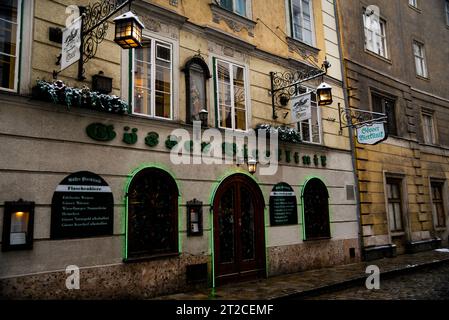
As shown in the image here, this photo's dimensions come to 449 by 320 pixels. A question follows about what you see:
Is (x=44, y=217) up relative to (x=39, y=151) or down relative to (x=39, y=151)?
down

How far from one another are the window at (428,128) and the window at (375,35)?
4.06m

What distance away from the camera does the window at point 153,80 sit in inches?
341

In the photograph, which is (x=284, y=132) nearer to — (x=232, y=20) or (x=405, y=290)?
(x=232, y=20)

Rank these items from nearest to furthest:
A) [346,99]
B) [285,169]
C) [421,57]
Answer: [285,169] < [346,99] < [421,57]

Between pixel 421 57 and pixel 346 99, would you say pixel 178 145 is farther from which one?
pixel 421 57

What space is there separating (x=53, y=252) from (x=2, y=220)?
1.02 metres

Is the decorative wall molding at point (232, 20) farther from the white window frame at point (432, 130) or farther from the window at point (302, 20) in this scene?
the white window frame at point (432, 130)

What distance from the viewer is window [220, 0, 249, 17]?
36.0 ft

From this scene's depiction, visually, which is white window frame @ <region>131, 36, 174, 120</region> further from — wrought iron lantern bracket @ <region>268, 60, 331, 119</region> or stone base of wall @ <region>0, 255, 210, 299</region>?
wrought iron lantern bracket @ <region>268, 60, 331, 119</region>

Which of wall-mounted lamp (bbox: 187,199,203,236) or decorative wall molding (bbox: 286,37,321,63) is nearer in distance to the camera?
wall-mounted lamp (bbox: 187,199,203,236)

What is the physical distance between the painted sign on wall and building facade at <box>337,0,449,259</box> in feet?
3.64

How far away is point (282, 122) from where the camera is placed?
11.8 metres

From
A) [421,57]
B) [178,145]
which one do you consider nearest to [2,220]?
[178,145]

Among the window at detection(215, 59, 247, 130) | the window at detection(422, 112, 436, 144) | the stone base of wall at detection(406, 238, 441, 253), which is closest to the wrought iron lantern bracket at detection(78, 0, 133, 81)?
the window at detection(215, 59, 247, 130)
